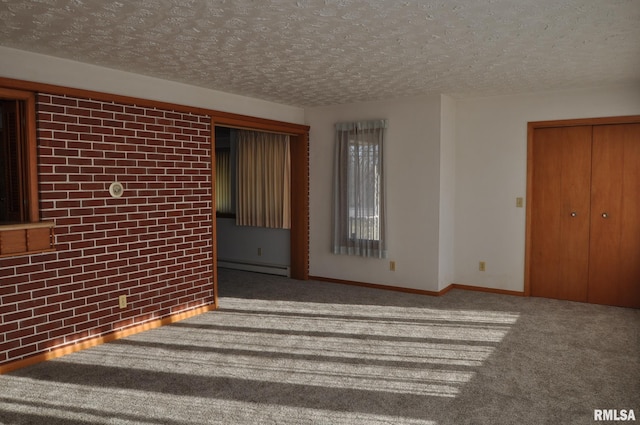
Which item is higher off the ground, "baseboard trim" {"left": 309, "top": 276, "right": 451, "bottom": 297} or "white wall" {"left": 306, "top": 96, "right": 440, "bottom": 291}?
"white wall" {"left": 306, "top": 96, "right": 440, "bottom": 291}

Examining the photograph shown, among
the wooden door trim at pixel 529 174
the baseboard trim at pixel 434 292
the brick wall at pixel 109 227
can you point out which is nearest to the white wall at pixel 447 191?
the baseboard trim at pixel 434 292

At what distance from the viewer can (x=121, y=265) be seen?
4000 millimetres

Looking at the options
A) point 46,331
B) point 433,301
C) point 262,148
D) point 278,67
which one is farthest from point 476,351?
point 262,148

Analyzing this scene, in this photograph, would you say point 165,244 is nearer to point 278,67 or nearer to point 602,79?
point 278,67

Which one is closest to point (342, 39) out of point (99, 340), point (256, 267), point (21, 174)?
point (21, 174)

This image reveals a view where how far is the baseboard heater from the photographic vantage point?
6.51m

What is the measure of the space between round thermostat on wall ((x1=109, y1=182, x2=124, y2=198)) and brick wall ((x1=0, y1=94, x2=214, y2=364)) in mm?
43

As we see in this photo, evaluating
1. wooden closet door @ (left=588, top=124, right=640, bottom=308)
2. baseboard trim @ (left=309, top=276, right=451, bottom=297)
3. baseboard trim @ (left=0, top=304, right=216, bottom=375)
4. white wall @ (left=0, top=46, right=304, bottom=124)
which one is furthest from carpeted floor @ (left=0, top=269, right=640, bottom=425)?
white wall @ (left=0, top=46, right=304, bottom=124)

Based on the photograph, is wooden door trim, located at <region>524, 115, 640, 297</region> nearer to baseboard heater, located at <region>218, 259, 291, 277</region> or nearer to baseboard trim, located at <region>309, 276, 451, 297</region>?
baseboard trim, located at <region>309, 276, 451, 297</region>

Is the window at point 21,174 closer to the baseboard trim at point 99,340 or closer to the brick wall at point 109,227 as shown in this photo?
the brick wall at point 109,227

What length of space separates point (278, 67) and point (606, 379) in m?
3.22

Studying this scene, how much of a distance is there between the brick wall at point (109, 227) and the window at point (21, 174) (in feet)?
0.22

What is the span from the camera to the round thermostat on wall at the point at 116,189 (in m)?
3.92

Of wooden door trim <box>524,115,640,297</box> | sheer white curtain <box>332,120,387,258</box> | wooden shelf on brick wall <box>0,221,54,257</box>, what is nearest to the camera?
wooden shelf on brick wall <box>0,221,54,257</box>
